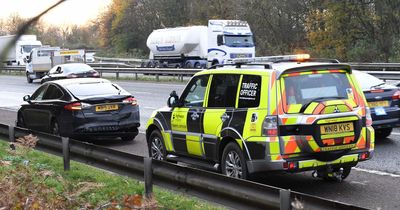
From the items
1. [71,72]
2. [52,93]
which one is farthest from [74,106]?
[71,72]

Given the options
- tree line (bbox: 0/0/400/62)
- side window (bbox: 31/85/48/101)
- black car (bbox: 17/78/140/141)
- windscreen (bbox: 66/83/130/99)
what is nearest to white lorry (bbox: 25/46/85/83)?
tree line (bbox: 0/0/400/62)

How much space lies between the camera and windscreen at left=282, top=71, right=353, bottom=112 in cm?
709

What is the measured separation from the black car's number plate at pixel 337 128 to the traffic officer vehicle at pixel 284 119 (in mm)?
12

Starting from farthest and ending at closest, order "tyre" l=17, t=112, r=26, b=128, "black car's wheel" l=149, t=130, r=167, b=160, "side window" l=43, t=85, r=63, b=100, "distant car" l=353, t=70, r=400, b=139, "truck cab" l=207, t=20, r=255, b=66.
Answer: "truck cab" l=207, t=20, r=255, b=66, "tyre" l=17, t=112, r=26, b=128, "side window" l=43, t=85, r=63, b=100, "distant car" l=353, t=70, r=400, b=139, "black car's wheel" l=149, t=130, r=167, b=160

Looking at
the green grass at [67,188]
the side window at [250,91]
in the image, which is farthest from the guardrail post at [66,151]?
the side window at [250,91]

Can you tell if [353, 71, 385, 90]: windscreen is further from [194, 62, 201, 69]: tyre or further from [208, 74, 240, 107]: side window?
[194, 62, 201, 69]: tyre

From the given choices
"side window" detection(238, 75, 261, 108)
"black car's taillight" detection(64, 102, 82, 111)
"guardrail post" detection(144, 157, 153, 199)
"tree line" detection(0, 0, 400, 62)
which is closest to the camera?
"guardrail post" detection(144, 157, 153, 199)

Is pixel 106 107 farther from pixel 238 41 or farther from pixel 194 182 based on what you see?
pixel 238 41

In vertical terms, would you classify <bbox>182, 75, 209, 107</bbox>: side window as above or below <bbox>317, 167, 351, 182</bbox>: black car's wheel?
above

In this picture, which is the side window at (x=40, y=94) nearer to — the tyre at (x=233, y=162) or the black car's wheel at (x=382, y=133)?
the tyre at (x=233, y=162)

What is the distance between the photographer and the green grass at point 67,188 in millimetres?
5148

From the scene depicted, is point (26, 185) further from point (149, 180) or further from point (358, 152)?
point (358, 152)

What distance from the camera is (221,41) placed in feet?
124

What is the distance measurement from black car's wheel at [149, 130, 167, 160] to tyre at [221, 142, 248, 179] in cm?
187
